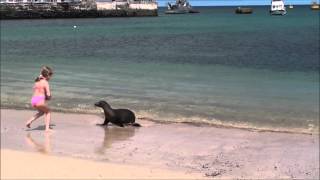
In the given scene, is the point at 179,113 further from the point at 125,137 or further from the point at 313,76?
the point at 313,76

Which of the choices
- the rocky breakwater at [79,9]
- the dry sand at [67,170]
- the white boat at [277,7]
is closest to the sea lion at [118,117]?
the dry sand at [67,170]

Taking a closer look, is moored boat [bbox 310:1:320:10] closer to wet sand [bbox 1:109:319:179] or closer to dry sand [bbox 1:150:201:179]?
wet sand [bbox 1:109:319:179]

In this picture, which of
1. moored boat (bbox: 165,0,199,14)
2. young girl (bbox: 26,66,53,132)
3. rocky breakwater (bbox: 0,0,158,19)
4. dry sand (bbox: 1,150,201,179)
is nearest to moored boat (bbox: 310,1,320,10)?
moored boat (bbox: 165,0,199,14)

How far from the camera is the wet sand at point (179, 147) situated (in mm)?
9156

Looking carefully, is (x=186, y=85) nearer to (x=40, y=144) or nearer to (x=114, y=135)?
(x=114, y=135)

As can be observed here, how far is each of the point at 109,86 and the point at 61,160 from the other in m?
12.1

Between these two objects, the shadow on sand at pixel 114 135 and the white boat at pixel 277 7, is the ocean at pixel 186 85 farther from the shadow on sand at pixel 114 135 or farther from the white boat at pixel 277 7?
the white boat at pixel 277 7

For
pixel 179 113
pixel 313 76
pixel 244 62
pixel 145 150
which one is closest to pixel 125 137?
pixel 145 150

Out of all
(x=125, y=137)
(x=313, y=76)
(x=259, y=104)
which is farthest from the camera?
(x=313, y=76)

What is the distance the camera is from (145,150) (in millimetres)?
10391

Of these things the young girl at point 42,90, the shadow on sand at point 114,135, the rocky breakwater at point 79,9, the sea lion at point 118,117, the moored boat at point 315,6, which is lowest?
the moored boat at point 315,6

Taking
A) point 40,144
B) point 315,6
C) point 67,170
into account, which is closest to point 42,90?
point 40,144

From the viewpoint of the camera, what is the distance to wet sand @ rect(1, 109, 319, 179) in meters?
9.16

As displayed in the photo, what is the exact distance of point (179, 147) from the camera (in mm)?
10844
